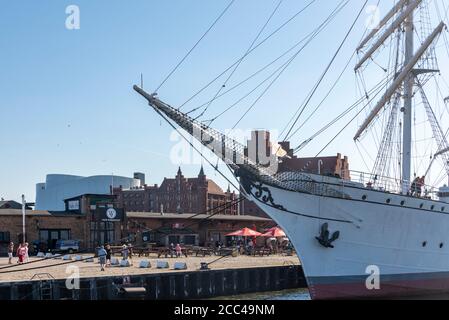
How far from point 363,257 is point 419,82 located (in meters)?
10.9

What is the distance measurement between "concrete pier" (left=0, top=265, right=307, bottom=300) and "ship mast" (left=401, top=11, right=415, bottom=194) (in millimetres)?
9626

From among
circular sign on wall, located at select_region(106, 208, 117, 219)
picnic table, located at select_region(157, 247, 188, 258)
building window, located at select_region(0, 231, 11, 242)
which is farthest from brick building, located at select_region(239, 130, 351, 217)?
building window, located at select_region(0, 231, 11, 242)

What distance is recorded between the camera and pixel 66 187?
421ft

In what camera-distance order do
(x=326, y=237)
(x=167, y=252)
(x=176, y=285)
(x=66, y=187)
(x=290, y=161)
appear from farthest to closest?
1. (x=66, y=187)
2. (x=290, y=161)
3. (x=167, y=252)
4. (x=176, y=285)
5. (x=326, y=237)

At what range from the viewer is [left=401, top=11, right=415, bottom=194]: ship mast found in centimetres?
2761

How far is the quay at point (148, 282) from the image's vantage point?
22.7m

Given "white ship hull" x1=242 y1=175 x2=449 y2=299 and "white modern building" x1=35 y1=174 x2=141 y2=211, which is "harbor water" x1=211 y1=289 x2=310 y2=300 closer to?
"white ship hull" x1=242 y1=175 x2=449 y2=299

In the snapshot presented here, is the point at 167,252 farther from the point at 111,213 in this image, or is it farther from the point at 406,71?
the point at 406,71

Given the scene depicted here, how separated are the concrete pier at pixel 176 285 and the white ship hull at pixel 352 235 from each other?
602cm

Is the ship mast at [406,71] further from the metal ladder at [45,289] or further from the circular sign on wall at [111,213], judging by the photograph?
the circular sign on wall at [111,213]

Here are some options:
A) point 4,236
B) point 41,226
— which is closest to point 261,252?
point 41,226

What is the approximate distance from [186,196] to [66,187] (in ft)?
164

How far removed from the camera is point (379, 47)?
98.2 feet

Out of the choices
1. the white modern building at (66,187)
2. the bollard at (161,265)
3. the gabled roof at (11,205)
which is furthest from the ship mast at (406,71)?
the white modern building at (66,187)
